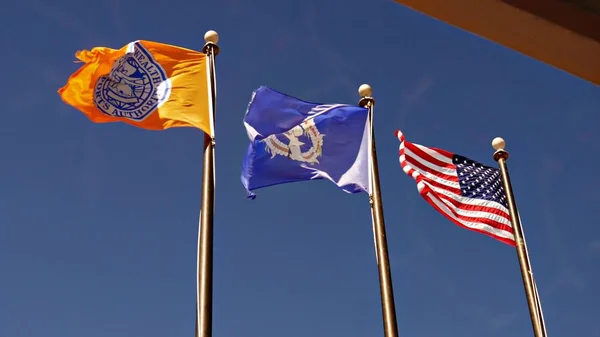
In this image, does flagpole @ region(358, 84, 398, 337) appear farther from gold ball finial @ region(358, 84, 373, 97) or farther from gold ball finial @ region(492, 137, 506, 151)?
gold ball finial @ region(492, 137, 506, 151)

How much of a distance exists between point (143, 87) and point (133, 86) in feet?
0.47

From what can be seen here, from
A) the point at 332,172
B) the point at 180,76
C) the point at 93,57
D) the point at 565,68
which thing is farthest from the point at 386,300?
the point at 565,68

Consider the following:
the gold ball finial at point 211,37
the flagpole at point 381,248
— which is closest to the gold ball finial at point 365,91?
the flagpole at point 381,248

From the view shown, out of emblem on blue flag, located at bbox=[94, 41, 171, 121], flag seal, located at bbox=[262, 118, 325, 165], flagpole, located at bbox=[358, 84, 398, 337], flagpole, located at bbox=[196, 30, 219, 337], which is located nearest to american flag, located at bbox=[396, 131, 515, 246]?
flagpole, located at bbox=[358, 84, 398, 337]

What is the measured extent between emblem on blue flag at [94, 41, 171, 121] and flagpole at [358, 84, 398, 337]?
315 cm

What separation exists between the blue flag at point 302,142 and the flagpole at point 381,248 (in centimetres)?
14

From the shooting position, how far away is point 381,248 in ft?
33.5

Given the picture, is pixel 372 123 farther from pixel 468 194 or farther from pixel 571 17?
pixel 571 17

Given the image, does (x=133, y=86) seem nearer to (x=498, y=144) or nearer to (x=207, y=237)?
(x=207, y=237)

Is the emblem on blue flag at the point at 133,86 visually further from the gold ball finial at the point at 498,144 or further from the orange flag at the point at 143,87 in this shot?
the gold ball finial at the point at 498,144

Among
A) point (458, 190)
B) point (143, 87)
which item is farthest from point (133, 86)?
point (458, 190)

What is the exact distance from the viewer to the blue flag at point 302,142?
10914 mm

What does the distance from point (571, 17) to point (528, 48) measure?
241 millimetres

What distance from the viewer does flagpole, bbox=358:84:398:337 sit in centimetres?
944
